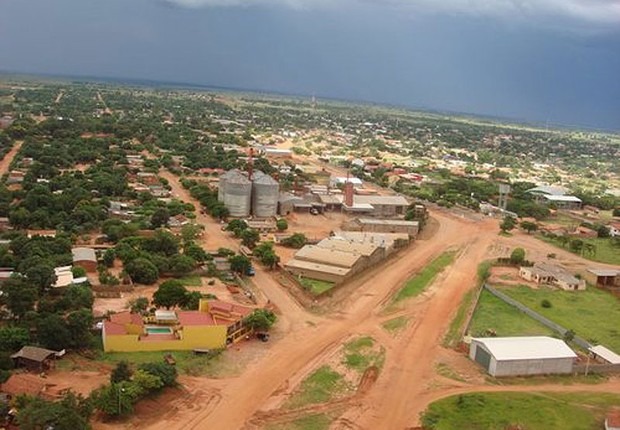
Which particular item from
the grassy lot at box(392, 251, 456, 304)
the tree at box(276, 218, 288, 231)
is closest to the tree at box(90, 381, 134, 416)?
the grassy lot at box(392, 251, 456, 304)

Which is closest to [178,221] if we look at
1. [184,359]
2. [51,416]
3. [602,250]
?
[184,359]

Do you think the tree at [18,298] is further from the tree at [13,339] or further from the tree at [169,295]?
the tree at [169,295]

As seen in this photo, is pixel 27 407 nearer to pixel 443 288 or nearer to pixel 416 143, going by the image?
pixel 443 288

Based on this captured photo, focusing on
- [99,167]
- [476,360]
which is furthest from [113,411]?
[99,167]

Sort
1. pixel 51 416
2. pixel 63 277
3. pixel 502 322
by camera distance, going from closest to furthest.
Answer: pixel 51 416 → pixel 63 277 → pixel 502 322

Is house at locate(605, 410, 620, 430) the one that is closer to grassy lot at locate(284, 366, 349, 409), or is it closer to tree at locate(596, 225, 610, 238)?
grassy lot at locate(284, 366, 349, 409)

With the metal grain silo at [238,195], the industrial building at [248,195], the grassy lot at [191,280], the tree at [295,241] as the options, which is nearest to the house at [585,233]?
the tree at [295,241]

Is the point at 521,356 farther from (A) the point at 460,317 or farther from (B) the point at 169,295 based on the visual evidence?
(B) the point at 169,295
